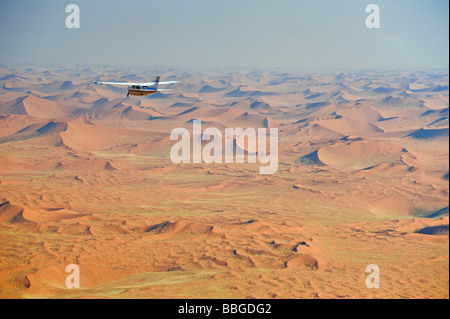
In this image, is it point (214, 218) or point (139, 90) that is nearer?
point (139, 90)

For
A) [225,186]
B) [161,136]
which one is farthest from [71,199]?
[161,136]

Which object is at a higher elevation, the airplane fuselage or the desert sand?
the airplane fuselage

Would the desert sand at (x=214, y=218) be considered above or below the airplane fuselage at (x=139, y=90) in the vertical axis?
below

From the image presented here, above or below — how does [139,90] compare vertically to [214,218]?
above

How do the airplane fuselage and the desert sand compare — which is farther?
the airplane fuselage

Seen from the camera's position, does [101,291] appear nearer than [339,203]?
Yes

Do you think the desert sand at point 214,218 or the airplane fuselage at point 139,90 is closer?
the desert sand at point 214,218

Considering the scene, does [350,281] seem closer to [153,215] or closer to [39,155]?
[153,215]
